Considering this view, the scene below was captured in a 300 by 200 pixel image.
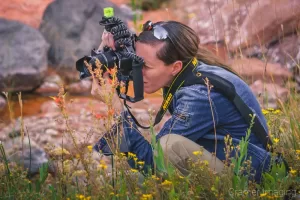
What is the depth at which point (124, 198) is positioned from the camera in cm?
269

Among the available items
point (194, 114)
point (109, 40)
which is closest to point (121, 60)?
point (109, 40)

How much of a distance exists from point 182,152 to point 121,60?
1.61 ft

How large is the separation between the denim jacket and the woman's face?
0.14 metres

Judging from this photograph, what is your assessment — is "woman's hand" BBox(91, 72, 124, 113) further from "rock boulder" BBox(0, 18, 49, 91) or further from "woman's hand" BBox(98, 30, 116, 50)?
"rock boulder" BBox(0, 18, 49, 91)

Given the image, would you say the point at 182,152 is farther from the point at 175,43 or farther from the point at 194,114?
the point at 175,43

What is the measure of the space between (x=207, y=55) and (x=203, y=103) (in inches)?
17.4

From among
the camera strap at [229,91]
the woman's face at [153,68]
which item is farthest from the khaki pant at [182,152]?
the woman's face at [153,68]

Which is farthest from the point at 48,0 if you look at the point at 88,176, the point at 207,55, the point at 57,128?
the point at 88,176

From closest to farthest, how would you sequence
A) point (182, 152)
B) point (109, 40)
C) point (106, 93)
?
point (106, 93)
point (182, 152)
point (109, 40)

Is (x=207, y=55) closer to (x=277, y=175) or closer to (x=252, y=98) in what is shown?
(x=252, y=98)

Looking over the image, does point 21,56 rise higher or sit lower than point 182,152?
higher

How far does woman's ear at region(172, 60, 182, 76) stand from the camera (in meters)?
3.29

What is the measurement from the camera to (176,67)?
3309 mm

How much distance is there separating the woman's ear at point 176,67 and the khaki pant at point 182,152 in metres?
0.36
